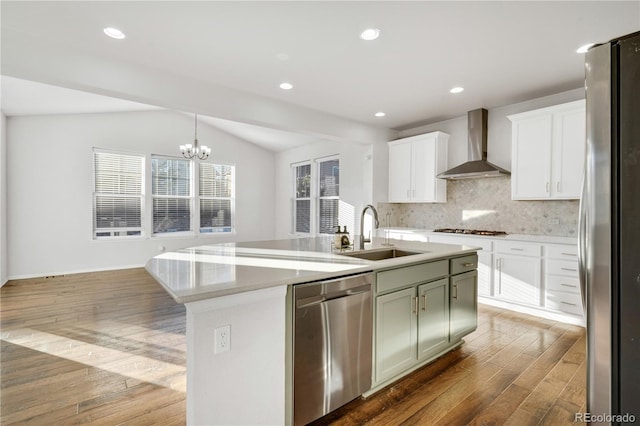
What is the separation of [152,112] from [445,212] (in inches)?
242

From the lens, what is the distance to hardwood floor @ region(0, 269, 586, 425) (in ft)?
6.10

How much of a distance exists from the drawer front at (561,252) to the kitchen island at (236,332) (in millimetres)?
2824

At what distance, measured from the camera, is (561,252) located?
11.1 ft

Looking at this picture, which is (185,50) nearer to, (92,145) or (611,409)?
(611,409)

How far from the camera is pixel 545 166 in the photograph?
3713 mm

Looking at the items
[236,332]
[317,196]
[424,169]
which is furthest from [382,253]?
[317,196]

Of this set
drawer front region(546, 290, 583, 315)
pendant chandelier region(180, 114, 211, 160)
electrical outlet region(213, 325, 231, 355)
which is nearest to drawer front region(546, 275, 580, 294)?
drawer front region(546, 290, 583, 315)

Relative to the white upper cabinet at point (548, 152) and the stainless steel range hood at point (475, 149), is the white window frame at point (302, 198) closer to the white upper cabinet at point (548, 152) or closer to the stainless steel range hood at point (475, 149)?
the stainless steel range hood at point (475, 149)

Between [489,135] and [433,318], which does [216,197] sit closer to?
[489,135]

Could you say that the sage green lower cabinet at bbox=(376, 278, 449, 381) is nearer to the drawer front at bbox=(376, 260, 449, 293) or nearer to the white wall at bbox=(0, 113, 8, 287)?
the drawer front at bbox=(376, 260, 449, 293)

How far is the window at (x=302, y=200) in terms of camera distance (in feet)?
24.0

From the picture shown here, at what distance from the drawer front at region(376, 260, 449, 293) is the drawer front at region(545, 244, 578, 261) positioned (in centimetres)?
186

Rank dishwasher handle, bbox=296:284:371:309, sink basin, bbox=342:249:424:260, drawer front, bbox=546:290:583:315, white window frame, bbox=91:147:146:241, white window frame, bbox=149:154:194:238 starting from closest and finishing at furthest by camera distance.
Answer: dishwasher handle, bbox=296:284:371:309, sink basin, bbox=342:249:424:260, drawer front, bbox=546:290:583:315, white window frame, bbox=91:147:146:241, white window frame, bbox=149:154:194:238

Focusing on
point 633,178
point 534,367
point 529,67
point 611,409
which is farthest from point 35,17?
point 534,367
